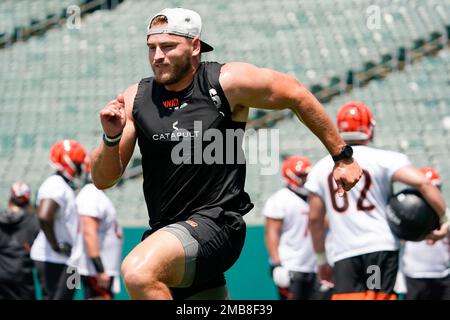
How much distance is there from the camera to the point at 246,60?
1770 cm

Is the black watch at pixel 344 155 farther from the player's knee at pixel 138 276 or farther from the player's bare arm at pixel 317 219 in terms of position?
the player's bare arm at pixel 317 219

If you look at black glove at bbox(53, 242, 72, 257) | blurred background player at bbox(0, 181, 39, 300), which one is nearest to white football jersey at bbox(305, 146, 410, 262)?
black glove at bbox(53, 242, 72, 257)

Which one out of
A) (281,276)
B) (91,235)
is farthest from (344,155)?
(281,276)

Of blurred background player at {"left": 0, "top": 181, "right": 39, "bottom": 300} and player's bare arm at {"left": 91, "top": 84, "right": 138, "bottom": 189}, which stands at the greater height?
player's bare arm at {"left": 91, "top": 84, "right": 138, "bottom": 189}

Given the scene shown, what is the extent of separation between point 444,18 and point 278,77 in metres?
13.0

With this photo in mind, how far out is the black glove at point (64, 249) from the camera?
34.7ft

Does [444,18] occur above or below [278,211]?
above

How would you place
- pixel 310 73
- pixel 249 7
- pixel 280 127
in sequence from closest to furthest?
1. pixel 280 127
2. pixel 310 73
3. pixel 249 7

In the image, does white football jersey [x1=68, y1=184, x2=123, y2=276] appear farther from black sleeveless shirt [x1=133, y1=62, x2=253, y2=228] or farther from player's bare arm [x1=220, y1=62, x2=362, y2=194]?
player's bare arm [x1=220, y1=62, x2=362, y2=194]

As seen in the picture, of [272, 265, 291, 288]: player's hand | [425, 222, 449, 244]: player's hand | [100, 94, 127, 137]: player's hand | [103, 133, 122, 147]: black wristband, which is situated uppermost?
[100, 94, 127, 137]: player's hand

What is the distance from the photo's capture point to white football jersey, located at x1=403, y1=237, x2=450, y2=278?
1098 centimetres
